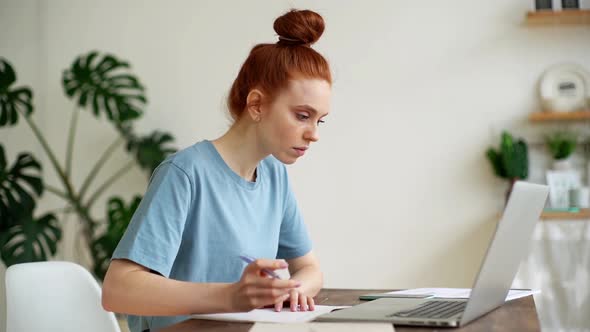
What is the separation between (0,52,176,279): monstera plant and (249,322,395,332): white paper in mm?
2790

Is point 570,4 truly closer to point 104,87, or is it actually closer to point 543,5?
point 543,5

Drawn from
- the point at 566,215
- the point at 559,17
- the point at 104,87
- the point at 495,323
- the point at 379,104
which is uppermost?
the point at 559,17

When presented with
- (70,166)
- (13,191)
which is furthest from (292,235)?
(70,166)

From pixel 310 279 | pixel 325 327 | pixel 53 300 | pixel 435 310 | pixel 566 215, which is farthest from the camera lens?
pixel 566 215

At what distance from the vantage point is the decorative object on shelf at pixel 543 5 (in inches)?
158

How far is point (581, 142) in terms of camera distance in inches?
160

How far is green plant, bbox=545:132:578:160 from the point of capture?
3936 millimetres

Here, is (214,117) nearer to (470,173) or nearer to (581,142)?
(470,173)

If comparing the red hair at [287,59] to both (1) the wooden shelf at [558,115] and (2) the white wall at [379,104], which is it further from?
(1) the wooden shelf at [558,115]

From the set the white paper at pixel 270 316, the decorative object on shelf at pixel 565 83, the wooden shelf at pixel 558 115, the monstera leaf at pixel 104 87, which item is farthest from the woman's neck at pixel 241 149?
→ the decorative object on shelf at pixel 565 83

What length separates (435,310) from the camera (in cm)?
127

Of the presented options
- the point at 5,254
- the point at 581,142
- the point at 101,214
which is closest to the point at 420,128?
the point at 581,142

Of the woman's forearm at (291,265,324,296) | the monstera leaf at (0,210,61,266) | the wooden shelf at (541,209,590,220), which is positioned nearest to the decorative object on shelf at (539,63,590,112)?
the wooden shelf at (541,209,590,220)

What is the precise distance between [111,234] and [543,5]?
8.21ft
